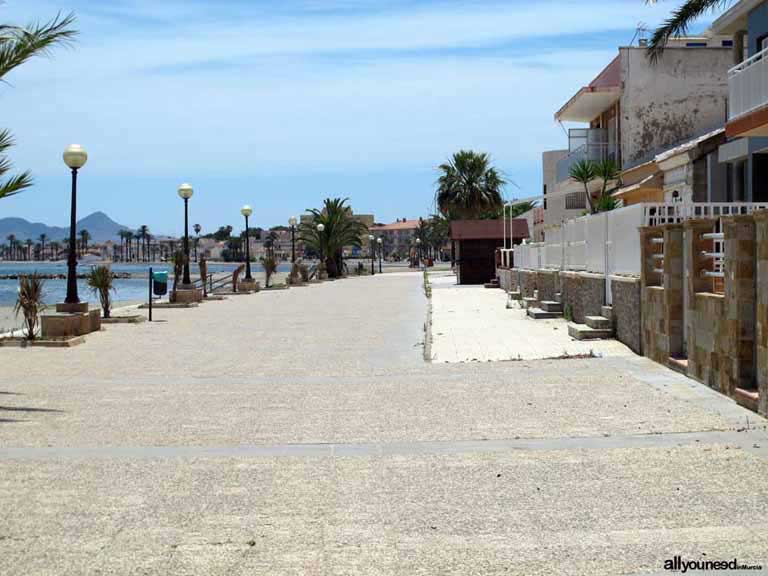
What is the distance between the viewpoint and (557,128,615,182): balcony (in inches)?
1506

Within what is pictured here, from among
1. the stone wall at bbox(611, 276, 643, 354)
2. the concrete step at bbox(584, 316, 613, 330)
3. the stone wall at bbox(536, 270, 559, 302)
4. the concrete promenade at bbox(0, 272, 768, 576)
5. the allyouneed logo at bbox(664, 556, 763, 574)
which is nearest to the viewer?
the allyouneed logo at bbox(664, 556, 763, 574)

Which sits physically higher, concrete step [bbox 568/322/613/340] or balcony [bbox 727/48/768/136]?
balcony [bbox 727/48/768/136]

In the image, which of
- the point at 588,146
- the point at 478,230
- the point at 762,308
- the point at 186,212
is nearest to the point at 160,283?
the point at 186,212

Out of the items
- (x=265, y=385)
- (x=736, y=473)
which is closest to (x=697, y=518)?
(x=736, y=473)

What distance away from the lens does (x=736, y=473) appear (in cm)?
741

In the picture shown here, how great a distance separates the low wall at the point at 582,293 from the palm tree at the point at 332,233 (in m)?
50.6

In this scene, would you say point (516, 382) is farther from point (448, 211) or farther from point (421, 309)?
point (448, 211)

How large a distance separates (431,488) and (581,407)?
138 inches

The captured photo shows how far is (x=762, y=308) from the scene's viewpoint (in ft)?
30.7

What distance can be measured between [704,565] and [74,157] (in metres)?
18.3

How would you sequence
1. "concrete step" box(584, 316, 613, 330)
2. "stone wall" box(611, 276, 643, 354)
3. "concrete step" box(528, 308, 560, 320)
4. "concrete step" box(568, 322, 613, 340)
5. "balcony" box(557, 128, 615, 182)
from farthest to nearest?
1. "balcony" box(557, 128, 615, 182)
2. "concrete step" box(528, 308, 560, 320)
3. "concrete step" box(584, 316, 613, 330)
4. "concrete step" box(568, 322, 613, 340)
5. "stone wall" box(611, 276, 643, 354)

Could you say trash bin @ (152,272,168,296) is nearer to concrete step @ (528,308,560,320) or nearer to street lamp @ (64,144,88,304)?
street lamp @ (64,144,88,304)

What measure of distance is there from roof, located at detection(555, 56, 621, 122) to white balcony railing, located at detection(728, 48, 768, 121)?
45.9ft

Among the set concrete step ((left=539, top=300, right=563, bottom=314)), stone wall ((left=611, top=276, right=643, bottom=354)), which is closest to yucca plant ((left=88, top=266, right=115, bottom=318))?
concrete step ((left=539, top=300, right=563, bottom=314))
